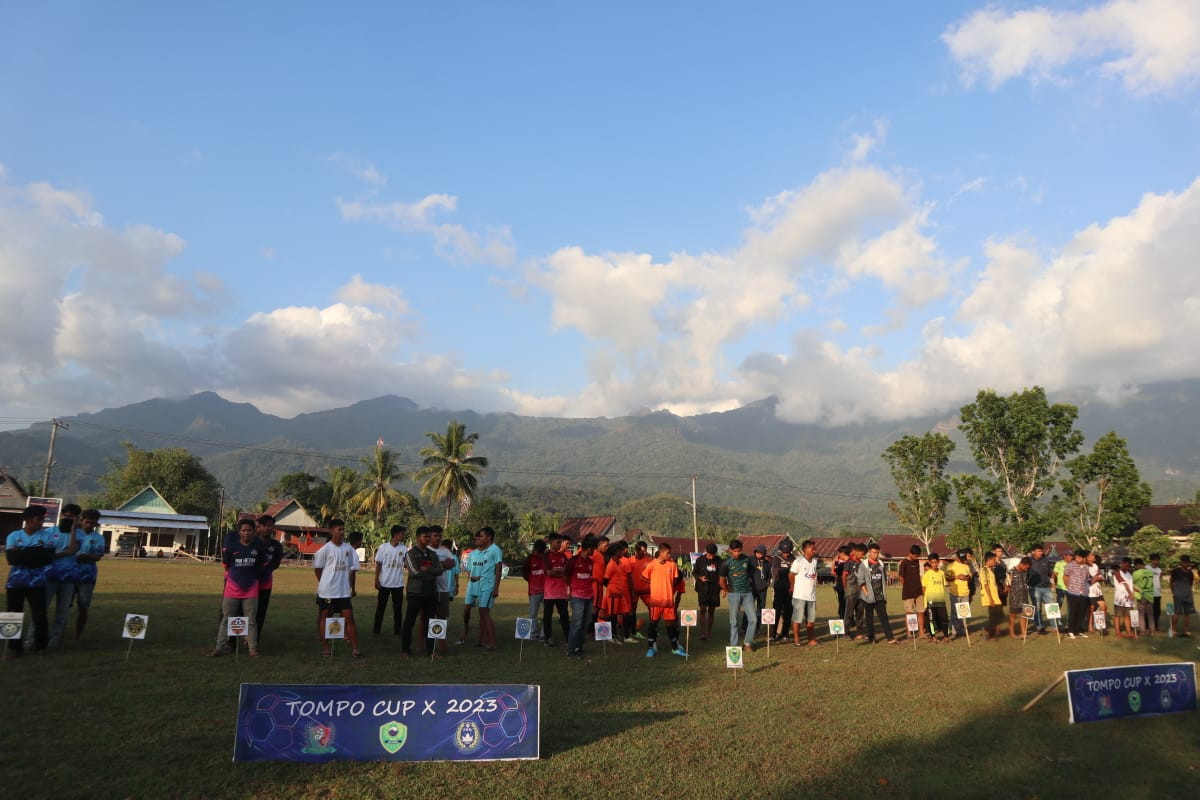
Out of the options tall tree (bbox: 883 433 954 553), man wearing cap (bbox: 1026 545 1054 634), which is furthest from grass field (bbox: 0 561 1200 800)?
tall tree (bbox: 883 433 954 553)

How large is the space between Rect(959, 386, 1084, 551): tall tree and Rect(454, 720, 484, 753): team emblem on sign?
45.8 m

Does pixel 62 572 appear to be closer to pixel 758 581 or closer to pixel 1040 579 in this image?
pixel 758 581

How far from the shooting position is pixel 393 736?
19.0 feet

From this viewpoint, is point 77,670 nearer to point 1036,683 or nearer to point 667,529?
point 1036,683

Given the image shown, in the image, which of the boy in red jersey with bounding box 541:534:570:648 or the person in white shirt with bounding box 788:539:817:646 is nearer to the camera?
the boy in red jersey with bounding box 541:534:570:648

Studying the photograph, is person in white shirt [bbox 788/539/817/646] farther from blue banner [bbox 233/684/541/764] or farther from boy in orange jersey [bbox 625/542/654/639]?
blue banner [bbox 233/684/541/764]

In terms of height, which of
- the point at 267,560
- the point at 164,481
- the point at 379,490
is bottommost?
the point at 267,560

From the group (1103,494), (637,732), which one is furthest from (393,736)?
(1103,494)

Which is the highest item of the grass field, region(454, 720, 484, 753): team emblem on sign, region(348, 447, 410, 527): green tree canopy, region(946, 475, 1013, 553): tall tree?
region(348, 447, 410, 527): green tree canopy

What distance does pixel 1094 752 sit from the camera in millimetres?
6879

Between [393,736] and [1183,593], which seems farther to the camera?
[1183,593]

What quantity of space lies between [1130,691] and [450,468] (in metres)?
57.7

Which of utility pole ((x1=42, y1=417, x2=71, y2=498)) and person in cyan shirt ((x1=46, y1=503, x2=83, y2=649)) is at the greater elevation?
utility pole ((x1=42, y1=417, x2=71, y2=498))

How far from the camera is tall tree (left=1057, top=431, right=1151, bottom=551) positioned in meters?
41.1
